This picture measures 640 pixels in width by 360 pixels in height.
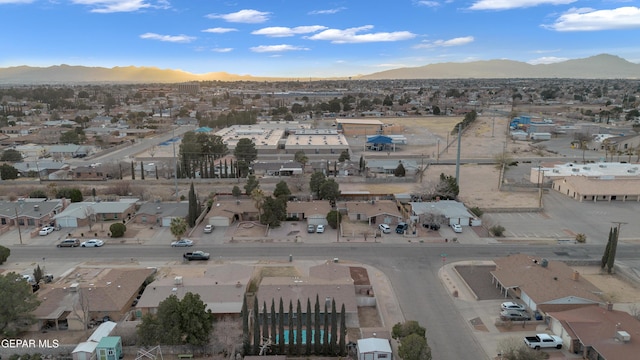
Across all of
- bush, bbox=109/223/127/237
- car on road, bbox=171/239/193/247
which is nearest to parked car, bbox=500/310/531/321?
car on road, bbox=171/239/193/247

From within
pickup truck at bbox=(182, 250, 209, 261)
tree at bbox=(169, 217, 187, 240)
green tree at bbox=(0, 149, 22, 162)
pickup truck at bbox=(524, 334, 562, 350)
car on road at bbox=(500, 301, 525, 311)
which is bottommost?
pickup truck at bbox=(524, 334, 562, 350)

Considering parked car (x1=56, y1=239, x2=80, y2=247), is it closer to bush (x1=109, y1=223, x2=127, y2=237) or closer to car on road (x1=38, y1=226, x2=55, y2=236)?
bush (x1=109, y1=223, x2=127, y2=237)

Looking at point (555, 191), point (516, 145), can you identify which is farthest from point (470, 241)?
point (516, 145)

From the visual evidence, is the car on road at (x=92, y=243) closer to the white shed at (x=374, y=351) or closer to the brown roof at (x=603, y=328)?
the white shed at (x=374, y=351)

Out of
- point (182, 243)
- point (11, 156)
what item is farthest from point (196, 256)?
point (11, 156)

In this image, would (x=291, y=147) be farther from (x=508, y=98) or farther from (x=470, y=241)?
(x=508, y=98)

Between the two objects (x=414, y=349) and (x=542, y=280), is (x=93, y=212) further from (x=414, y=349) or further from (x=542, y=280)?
(x=542, y=280)
